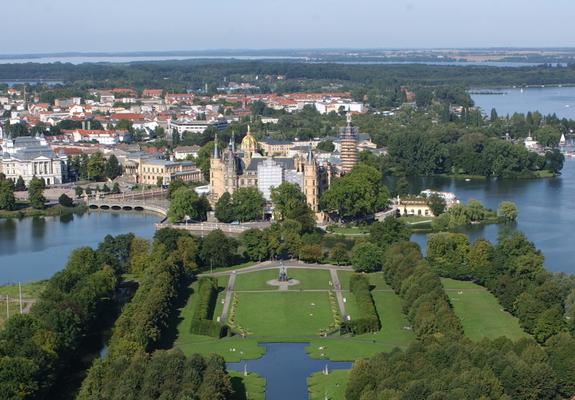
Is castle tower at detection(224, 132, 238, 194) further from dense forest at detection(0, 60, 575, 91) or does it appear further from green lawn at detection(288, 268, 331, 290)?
dense forest at detection(0, 60, 575, 91)

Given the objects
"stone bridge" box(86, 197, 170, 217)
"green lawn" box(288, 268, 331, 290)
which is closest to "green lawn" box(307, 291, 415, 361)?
"green lawn" box(288, 268, 331, 290)

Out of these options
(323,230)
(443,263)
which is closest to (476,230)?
(323,230)

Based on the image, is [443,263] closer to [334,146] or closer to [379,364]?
[379,364]

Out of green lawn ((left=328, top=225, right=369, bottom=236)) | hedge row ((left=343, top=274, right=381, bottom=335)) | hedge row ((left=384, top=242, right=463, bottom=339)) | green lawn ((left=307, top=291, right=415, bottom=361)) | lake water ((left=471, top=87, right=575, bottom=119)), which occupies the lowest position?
lake water ((left=471, top=87, right=575, bottom=119))

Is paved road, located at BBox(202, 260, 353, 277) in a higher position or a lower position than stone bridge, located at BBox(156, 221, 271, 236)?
higher

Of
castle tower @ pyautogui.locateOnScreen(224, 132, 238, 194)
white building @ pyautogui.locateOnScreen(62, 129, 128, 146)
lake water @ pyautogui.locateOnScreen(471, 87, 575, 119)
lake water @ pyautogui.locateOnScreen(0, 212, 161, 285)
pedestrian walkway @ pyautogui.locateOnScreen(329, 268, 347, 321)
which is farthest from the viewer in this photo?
lake water @ pyautogui.locateOnScreen(471, 87, 575, 119)

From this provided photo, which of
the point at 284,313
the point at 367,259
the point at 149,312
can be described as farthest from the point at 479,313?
the point at 149,312

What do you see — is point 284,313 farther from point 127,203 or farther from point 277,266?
point 127,203
